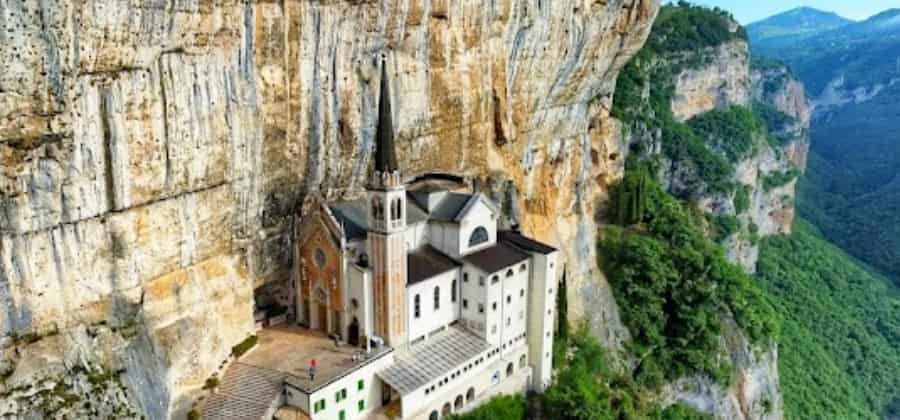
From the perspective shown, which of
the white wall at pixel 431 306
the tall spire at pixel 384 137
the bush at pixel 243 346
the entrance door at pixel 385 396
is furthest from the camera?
the white wall at pixel 431 306

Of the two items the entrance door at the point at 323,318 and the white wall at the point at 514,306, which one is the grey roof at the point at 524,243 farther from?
the entrance door at the point at 323,318

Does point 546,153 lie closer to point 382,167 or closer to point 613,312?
point 613,312

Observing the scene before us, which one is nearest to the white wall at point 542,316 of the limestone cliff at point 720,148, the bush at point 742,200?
the limestone cliff at point 720,148

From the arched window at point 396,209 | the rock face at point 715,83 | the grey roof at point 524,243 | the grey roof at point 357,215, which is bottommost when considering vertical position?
the grey roof at point 524,243

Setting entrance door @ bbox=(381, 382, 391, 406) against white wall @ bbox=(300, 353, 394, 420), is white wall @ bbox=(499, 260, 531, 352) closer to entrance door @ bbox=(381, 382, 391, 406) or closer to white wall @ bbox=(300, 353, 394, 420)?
white wall @ bbox=(300, 353, 394, 420)

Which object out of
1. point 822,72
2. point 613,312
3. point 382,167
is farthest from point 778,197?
point 822,72

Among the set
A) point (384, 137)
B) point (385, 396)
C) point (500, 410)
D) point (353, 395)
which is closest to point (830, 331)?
point (500, 410)

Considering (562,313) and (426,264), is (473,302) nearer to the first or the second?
(426,264)

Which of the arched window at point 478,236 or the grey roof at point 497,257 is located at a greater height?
the arched window at point 478,236
